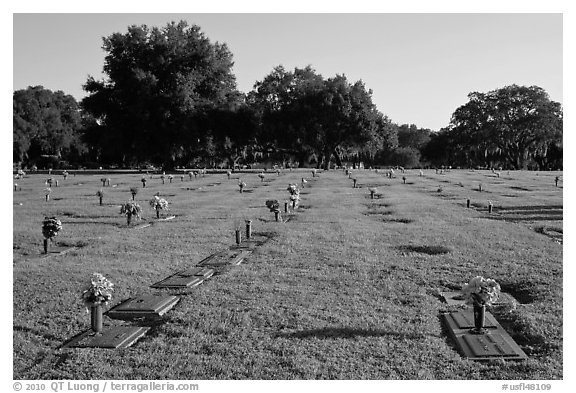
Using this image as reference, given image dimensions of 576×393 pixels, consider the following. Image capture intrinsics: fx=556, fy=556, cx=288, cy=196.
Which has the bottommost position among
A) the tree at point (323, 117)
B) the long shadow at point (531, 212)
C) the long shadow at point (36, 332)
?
the long shadow at point (36, 332)

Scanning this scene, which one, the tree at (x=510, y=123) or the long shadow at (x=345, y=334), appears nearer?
the long shadow at (x=345, y=334)

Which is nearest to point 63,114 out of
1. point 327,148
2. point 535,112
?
point 327,148

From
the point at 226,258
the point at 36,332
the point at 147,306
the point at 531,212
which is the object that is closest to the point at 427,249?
the point at 226,258

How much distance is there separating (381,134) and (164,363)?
205 feet

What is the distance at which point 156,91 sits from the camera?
5525 cm

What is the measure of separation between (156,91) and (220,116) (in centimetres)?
684

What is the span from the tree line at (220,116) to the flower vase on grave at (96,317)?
47.6 m

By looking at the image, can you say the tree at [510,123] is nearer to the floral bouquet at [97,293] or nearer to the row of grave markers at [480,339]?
the row of grave markers at [480,339]

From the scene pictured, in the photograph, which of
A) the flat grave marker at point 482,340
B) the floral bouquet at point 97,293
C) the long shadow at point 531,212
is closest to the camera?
the flat grave marker at point 482,340

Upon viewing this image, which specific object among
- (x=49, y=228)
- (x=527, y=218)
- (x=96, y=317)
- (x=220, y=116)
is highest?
(x=220, y=116)

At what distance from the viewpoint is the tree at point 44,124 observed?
71.0 meters

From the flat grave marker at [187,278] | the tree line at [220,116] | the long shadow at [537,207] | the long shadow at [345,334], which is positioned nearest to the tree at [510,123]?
the tree line at [220,116]

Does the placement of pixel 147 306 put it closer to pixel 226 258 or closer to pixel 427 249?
pixel 226 258
